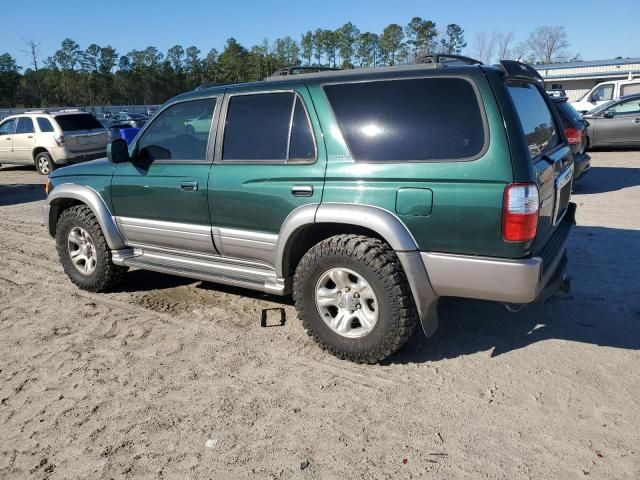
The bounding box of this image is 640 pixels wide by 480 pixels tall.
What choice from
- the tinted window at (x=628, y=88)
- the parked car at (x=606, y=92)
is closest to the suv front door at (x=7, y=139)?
the parked car at (x=606, y=92)

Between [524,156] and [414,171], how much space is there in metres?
0.63

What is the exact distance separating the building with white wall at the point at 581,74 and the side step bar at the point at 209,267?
4412 centimetres

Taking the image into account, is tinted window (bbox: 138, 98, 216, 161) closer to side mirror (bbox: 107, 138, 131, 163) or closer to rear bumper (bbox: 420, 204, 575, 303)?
side mirror (bbox: 107, 138, 131, 163)

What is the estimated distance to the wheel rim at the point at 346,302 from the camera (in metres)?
3.52

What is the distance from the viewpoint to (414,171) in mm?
3221

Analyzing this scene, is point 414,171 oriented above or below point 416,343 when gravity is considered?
above

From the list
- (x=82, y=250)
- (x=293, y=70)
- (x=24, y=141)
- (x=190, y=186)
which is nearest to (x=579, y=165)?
(x=293, y=70)

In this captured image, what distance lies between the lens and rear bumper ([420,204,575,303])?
3.04m

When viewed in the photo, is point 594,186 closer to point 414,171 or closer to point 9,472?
point 414,171

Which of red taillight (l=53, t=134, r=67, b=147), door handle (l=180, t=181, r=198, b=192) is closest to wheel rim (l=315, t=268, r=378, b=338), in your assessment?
door handle (l=180, t=181, r=198, b=192)

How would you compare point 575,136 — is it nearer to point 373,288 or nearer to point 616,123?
point 616,123

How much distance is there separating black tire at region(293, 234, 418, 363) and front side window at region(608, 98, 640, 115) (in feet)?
41.8

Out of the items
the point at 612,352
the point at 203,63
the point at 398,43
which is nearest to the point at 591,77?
the point at 612,352

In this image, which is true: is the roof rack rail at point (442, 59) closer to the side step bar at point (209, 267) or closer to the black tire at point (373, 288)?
the black tire at point (373, 288)
